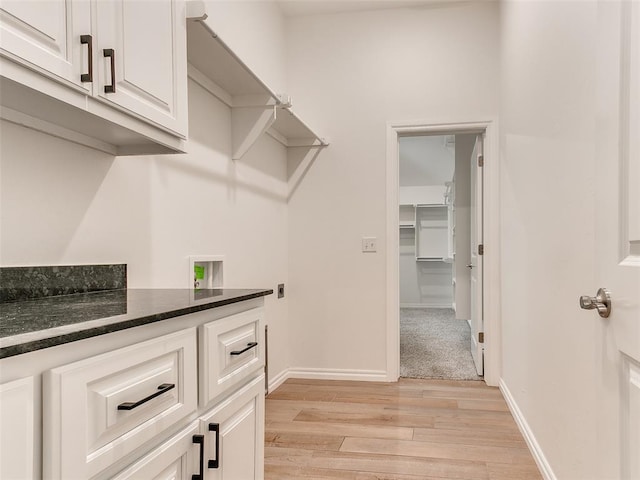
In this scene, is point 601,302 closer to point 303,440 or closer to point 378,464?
point 378,464

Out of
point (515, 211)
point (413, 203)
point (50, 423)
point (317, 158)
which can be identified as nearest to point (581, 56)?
point (515, 211)

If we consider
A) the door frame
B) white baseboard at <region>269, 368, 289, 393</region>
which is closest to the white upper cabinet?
white baseboard at <region>269, 368, 289, 393</region>

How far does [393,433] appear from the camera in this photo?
2.68 meters

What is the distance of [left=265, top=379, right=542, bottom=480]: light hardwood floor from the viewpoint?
2.25 meters

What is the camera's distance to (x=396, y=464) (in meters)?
2.30

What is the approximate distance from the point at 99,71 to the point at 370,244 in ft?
8.96

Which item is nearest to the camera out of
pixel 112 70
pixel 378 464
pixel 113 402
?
pixel 113 402

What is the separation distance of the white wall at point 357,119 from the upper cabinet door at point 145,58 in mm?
2243

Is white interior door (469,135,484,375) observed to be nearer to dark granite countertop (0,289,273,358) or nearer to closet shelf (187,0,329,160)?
closet shelf (187,0,329,160)

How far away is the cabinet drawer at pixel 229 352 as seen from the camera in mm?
1219

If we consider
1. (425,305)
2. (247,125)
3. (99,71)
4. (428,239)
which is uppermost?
(247,125)

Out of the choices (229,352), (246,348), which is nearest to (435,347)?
(246,348)

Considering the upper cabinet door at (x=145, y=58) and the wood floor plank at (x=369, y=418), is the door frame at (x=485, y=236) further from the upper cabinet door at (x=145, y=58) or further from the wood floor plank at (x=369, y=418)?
the upper cabinet door at (x=145, y=58)

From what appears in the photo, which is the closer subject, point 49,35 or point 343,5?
point 49,35
